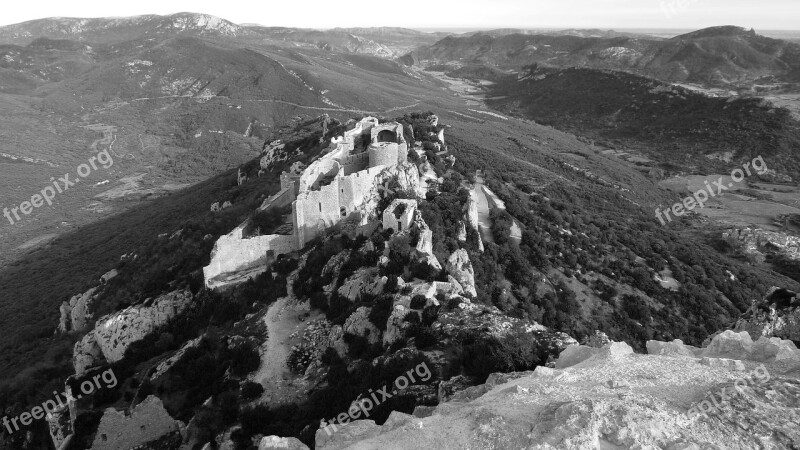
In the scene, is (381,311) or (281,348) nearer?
(381,311)

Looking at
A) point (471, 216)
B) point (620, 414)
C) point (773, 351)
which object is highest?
point (620, 414)

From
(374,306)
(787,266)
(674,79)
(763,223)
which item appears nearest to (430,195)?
(374,306)

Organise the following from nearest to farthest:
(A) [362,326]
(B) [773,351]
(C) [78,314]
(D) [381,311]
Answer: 1. (B) [773,351]
2. (A) [362,326]
3. (D) [381,311]
4. (C) [78,314]

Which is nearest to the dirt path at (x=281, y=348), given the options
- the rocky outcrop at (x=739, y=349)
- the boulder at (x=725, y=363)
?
the rocky outcrop at (x=739, y=349)

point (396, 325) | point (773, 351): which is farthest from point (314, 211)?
point (773, 351)

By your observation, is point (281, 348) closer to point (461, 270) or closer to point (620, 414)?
point (461, 270)

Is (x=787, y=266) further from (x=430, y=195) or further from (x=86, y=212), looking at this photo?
(x=86, y=212)
